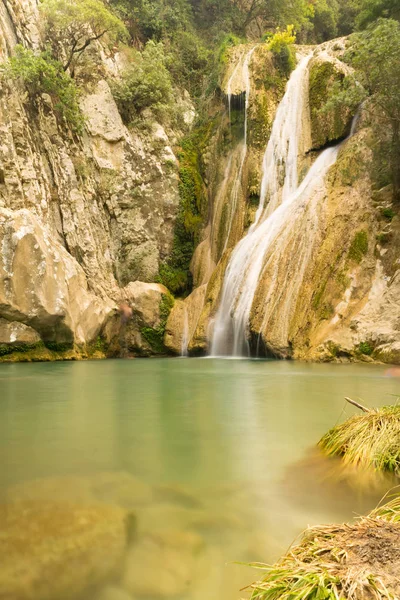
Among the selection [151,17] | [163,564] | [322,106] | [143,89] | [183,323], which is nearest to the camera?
[163,564]

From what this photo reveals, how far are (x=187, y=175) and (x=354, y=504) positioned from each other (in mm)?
18456

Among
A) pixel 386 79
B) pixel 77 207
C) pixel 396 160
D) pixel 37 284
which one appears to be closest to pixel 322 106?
pixel 386 79

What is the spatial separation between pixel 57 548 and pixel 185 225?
1766 centimetres

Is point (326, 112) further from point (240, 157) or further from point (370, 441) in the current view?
point (370, 441)

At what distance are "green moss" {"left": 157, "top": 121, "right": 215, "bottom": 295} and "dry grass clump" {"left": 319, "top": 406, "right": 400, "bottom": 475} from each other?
15264 millimetres

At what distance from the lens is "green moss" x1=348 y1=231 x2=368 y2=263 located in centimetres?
1173

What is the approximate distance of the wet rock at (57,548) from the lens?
1741 mm

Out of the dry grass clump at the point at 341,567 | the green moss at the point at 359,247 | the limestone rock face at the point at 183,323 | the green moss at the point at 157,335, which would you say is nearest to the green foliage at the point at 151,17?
the limestone rock face at the point at 183,323

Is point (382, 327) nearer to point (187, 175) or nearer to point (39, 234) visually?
point (39, 234)

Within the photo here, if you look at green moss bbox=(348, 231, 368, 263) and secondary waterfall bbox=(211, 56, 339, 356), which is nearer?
green moss bbox=(348, 231, 368, 263)

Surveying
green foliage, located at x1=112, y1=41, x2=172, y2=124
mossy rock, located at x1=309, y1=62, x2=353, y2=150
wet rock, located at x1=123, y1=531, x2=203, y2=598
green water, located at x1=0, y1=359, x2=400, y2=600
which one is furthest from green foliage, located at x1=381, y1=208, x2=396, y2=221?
green foliage, located at x1=112, y1=41, x2=172, y2=124

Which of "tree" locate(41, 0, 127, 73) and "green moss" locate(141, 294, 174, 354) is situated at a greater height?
"tree" locate(41, 0, 127, 73)

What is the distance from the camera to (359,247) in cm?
1183

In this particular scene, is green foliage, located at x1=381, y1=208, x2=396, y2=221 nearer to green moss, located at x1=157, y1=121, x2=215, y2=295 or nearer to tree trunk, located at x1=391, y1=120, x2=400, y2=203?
tree trunk, located at x1=391, y1=120, x2=400, y2=203
